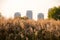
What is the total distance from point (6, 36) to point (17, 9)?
787 inches

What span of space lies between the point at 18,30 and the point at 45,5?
64.6 ft

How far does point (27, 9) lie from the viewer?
25641 millimetres

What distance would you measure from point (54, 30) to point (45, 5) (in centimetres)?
1947

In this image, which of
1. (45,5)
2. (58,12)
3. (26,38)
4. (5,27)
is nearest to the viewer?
(26,38)

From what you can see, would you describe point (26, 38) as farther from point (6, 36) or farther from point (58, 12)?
point (58, 12)

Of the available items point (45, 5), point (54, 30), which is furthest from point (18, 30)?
point (45, 5)

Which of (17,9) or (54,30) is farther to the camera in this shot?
(17,9)

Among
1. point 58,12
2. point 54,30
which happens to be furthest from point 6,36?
point 58,12

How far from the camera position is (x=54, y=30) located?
5.61 metres

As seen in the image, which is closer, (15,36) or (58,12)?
(15,36)

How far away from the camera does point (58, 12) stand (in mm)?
16969

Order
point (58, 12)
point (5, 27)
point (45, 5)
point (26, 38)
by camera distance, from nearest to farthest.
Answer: point (26, 38) < point (5, 27) < point (58, 12) < point (45, 5)

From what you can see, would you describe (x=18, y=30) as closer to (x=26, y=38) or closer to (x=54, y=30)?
(x=26, y=38)

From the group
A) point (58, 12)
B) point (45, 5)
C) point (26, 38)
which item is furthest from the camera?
point (45, 5)
